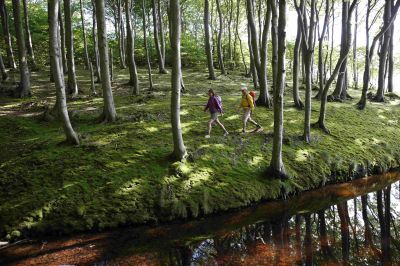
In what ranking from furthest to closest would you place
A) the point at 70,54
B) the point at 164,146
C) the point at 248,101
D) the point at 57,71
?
the point at 70,54 < the point at 248,101 < the point at 164,146 < the point at 57,71

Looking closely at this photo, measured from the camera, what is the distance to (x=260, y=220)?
9484mm

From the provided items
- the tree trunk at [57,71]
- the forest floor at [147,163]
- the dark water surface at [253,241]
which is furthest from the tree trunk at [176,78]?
the tree trunk at [57,71]

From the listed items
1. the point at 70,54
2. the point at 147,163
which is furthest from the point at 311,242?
the point at 70,54

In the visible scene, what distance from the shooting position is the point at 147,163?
10.7 metres

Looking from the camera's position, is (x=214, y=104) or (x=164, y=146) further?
(x=214, y=104)

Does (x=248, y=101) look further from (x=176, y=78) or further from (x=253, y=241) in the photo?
(x=253, y=241)

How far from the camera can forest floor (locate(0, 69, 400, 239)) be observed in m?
9.01

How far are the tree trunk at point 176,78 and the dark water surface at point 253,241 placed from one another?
2.48m

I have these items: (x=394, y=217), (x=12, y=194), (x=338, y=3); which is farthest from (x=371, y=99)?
(x=12, y=194)

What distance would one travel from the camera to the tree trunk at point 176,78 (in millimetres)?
10141

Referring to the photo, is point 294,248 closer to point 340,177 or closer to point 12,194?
point 340,177

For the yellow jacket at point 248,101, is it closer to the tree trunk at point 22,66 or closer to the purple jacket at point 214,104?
the purple jacket at point 214,104

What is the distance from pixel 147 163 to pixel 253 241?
4.02 metres

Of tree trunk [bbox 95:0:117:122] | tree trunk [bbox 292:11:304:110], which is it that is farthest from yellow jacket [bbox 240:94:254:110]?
tree trunk [bbox 95:0:117:122]
